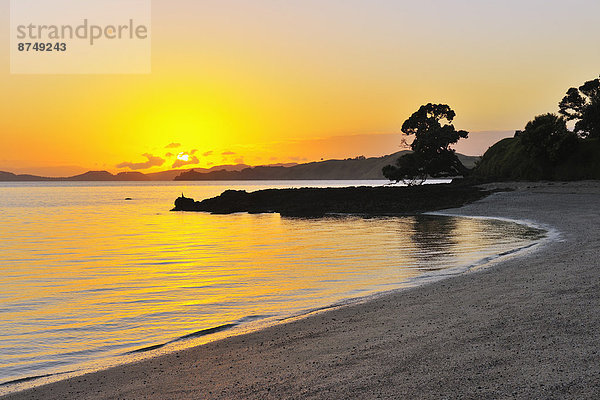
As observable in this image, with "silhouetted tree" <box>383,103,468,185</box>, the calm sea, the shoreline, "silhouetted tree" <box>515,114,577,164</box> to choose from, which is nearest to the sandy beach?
the shoreline

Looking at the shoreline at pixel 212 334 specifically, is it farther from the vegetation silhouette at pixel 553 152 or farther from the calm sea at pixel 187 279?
the vegetation silhouette at pixel 553 152

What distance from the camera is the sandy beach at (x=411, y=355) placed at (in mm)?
6652

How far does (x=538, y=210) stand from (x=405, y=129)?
137ft

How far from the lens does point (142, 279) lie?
2011 cm

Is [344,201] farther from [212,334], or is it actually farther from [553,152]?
[212,334]

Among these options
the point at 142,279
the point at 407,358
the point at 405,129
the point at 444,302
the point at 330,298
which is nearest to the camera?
the point at 407,358

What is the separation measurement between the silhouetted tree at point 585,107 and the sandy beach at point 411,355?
6037 centimetres

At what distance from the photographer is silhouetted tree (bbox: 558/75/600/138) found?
216ft

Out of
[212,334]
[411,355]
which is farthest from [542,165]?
[411,355]

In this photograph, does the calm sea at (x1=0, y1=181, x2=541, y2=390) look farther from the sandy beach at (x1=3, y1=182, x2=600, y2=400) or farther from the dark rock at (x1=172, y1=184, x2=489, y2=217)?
the dark rock at (x1=172, y1=184, x2=489, y2=217)

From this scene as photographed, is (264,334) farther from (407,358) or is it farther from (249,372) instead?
(407,358)

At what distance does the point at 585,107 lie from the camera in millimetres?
72875

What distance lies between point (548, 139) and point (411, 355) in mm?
62745

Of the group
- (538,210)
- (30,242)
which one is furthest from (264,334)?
(538,210)
